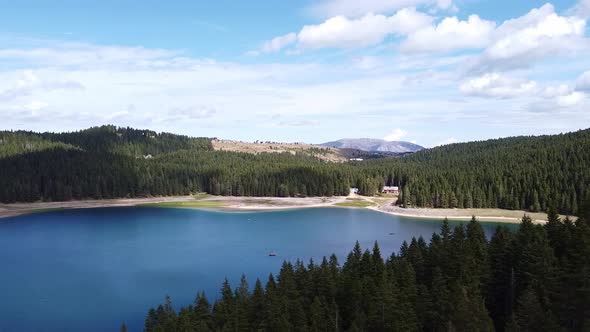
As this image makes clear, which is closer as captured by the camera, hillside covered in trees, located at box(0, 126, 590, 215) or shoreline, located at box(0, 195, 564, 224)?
shoreline, located at box(0, 195, 564, 224)

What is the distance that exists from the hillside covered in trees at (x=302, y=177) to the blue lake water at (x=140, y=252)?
1979cm

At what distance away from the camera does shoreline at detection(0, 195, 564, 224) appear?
374 feet

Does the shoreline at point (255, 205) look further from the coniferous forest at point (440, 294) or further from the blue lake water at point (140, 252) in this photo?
the coniferous forest at point (440, 294)

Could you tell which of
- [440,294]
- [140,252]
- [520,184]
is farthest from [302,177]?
[440,294]

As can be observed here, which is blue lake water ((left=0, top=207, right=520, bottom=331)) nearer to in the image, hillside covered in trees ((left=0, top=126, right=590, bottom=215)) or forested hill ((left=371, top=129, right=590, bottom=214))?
forested hill ((left=371, top=129, right=590, bottom=214))

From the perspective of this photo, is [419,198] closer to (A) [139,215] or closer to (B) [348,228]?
(B) [348,228]

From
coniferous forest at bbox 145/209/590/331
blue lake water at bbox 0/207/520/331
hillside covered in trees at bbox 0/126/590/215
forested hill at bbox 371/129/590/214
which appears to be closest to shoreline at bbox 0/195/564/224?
hillside covered in trees at bbox 0/126/590/215

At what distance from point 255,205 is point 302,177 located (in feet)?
83.2

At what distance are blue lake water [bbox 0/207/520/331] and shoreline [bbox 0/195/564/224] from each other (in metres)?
8.00

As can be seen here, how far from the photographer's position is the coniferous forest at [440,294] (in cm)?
2886

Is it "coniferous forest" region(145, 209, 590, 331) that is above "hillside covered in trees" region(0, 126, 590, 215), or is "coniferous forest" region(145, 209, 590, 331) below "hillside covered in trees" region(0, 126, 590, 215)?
below

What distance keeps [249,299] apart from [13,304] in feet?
90.4

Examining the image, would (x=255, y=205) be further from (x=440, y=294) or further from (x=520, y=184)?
(x=440, y=294)

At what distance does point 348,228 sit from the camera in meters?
96.1
